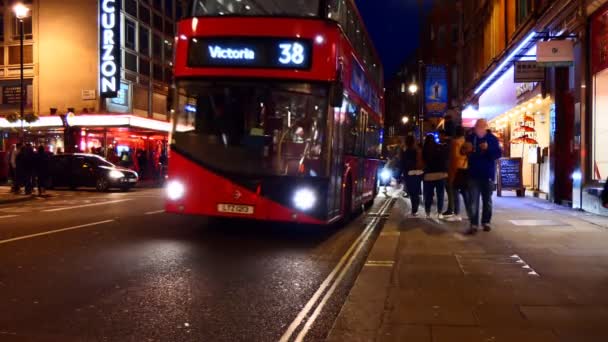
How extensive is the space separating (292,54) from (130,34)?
28037 millimetres

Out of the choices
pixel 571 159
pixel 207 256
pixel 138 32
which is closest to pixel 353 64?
pixel 207 256

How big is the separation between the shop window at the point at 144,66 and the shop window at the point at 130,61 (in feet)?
2.28

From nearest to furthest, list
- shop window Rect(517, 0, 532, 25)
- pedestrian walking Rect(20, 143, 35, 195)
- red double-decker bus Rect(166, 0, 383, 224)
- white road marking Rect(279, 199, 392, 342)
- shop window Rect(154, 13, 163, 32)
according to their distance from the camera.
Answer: white road marking Rect(279, 199, 392, 342)
red double-decker bus Rect(166, 0, 383, 224)
shop window Rect(517, 0, 532, 25)
pedestrian walking Rect(20, 143, 35, 195)
shop window Rect(154, 13, 163, 32)

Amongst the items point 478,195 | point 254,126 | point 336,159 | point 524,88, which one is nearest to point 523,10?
point 524,88

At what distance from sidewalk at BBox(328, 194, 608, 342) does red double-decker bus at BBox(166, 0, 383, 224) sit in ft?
5.87

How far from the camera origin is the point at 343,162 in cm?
1060

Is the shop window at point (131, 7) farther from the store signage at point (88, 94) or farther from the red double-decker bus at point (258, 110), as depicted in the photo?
the red double-decker bus at point (258, 110)

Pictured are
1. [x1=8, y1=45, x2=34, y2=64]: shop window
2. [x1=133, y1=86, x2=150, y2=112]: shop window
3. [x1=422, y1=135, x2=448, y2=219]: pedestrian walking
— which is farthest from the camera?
[x1=133, y1=86, x2=150, y2=112]: shop window

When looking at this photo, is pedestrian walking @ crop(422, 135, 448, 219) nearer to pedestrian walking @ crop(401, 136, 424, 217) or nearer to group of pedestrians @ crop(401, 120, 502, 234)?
group of pedestrians @ crop(401, 120, 502, 234)

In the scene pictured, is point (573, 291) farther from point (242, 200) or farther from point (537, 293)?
point (242, 200)

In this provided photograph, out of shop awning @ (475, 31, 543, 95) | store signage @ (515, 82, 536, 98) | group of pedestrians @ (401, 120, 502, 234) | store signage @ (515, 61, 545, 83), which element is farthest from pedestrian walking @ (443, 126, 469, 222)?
store signage @ (515, 82, 536, 98)

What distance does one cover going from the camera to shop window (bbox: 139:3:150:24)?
35.8m

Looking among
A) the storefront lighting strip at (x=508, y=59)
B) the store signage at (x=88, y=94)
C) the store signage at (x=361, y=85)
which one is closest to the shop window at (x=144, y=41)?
the store signage at (x=88, y=94)

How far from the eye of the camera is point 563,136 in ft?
51.8
